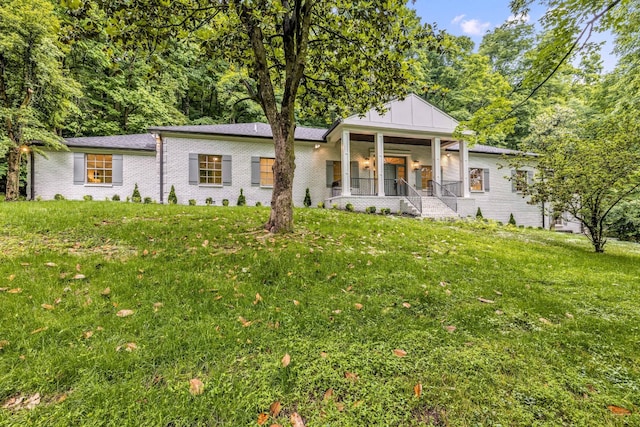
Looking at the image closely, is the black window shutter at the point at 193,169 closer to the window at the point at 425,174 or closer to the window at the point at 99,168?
the window at the point at 99,168

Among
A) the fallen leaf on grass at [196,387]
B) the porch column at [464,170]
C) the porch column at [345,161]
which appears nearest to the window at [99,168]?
the porch column at [345,161]

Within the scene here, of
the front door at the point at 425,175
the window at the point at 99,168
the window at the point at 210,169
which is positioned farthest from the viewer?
the front door at the point at 425,175

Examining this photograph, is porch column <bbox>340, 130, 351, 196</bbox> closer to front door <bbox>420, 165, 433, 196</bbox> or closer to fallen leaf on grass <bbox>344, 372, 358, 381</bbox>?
front door <bbox>420, 165, 433, 196</bbox>

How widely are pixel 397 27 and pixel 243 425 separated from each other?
6.66 metres

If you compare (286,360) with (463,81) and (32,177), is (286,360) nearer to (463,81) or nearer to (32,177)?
(32,177)

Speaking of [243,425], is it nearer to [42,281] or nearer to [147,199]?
[42,281]

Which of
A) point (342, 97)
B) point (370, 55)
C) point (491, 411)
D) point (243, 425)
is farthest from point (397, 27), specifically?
point (243, 425)

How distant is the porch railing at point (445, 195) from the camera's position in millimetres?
12565

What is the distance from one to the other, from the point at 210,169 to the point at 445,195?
35.4 ft

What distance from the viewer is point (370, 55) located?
249 inches

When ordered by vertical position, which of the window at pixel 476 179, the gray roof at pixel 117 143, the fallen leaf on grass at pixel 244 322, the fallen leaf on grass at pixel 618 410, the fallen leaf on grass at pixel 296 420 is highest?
the gray roof at pixel 117 143

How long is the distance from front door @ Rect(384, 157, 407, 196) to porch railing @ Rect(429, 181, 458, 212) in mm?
1921

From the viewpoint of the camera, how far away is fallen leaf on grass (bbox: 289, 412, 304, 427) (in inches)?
67.0

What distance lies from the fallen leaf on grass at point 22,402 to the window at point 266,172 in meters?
12.0
